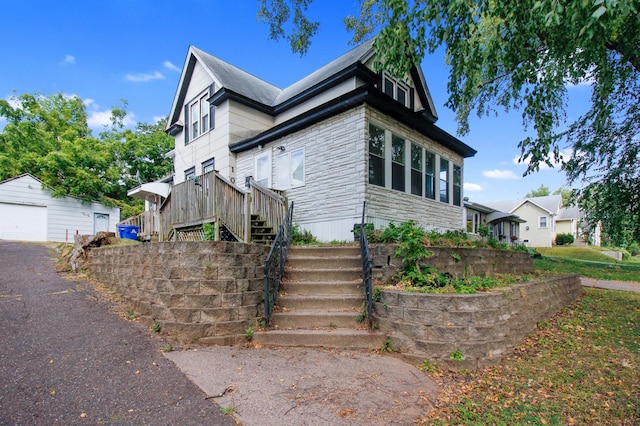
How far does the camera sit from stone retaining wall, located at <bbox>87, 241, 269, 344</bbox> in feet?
15.9

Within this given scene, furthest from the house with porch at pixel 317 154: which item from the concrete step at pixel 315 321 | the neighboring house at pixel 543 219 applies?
the neighboring house at pixel 543 219

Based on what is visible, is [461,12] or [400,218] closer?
[461,12]

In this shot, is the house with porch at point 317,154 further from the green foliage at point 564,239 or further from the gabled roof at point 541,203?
the gabled roof at point 541,203

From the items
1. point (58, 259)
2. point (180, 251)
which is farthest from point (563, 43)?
point (58, 259)

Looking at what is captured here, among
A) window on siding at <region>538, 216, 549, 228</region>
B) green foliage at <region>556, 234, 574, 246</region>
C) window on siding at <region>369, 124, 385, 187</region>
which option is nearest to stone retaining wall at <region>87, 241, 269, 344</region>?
window on siding at <region>369, 124, 385, 187</region>

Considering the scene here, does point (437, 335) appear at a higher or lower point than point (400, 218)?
lower

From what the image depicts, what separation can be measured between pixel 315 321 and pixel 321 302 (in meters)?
0.44

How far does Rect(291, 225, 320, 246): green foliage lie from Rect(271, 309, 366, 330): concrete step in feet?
12.8

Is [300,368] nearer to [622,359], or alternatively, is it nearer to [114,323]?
[114,323]

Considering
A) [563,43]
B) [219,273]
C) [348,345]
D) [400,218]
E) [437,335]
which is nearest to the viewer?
[437,335]

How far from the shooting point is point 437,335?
4.42m

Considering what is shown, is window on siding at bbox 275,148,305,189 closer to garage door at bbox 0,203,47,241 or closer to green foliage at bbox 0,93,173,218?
green foliage at bbox 0,93,173,218

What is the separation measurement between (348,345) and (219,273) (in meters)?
2.22

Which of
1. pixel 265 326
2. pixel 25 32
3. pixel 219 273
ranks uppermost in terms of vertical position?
pixel 25 32
